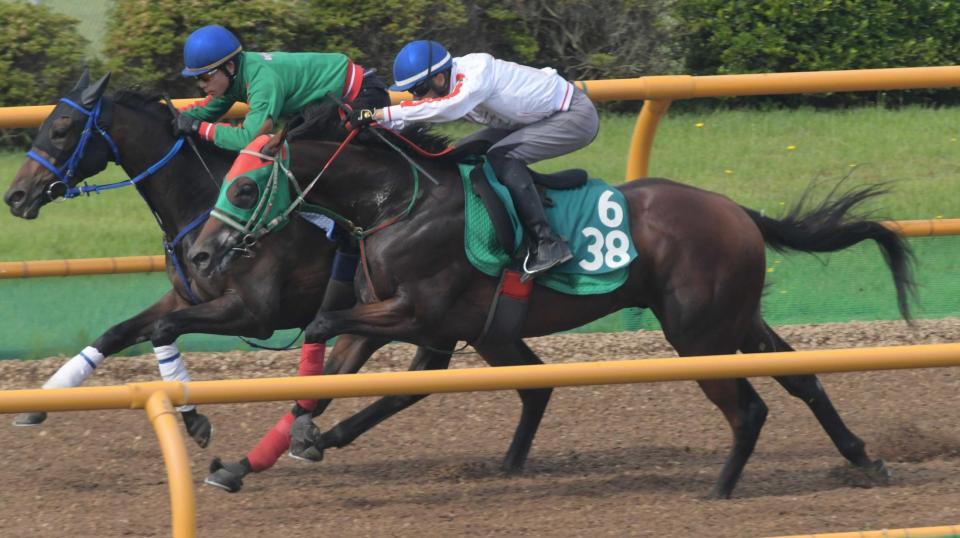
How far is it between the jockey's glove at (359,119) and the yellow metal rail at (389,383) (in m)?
1.98

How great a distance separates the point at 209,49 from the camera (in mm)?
5840

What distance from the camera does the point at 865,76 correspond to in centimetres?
697

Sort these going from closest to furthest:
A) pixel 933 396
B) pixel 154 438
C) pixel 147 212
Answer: pixel 154 438
pixel 933 396
pixel 147 212

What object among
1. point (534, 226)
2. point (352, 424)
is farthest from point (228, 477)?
point (534, 226)

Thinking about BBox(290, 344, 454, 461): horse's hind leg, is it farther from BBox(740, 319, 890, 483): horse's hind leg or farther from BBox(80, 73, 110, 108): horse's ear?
BBox(80, 73, 110, 108): horse's ear

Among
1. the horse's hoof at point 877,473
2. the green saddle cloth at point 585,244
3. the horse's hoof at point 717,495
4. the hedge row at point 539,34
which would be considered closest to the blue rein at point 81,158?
the green saddle cloth at point 585,244

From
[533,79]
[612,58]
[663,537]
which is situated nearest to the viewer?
[663,537]

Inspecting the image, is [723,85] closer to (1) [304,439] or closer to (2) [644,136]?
(2) [644,136]

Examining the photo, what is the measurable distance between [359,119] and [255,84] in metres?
0.53

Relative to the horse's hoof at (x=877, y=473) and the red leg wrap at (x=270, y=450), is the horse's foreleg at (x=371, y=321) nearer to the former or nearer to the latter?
the red leg wrap at (x=270, y=450)

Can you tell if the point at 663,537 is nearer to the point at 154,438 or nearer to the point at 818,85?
the point at 154,438

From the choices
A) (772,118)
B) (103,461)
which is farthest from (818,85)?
(103,461)

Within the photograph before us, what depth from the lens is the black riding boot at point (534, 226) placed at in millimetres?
5508

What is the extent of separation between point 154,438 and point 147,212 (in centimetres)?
277
